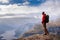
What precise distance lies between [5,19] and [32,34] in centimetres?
47

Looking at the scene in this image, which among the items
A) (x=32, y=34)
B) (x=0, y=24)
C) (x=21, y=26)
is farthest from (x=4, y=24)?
(x=32, y=34)

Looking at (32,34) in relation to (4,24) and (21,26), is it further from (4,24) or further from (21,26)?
(4,24)

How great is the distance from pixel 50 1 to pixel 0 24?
84cm

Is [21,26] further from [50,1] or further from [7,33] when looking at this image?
[50,1]

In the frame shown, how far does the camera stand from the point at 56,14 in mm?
3086

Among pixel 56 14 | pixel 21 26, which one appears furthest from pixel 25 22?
pixel 56 14

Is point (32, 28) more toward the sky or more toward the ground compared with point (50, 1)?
more toward the ground

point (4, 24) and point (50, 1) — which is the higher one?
point (50, 1)

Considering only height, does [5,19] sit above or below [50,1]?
below

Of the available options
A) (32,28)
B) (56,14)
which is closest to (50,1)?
(56,14)

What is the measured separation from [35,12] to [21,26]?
0.30 metres

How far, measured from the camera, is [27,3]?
10.2ft

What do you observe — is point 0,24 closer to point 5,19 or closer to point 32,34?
point 5,19

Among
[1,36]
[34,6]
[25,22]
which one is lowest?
[1,36]
